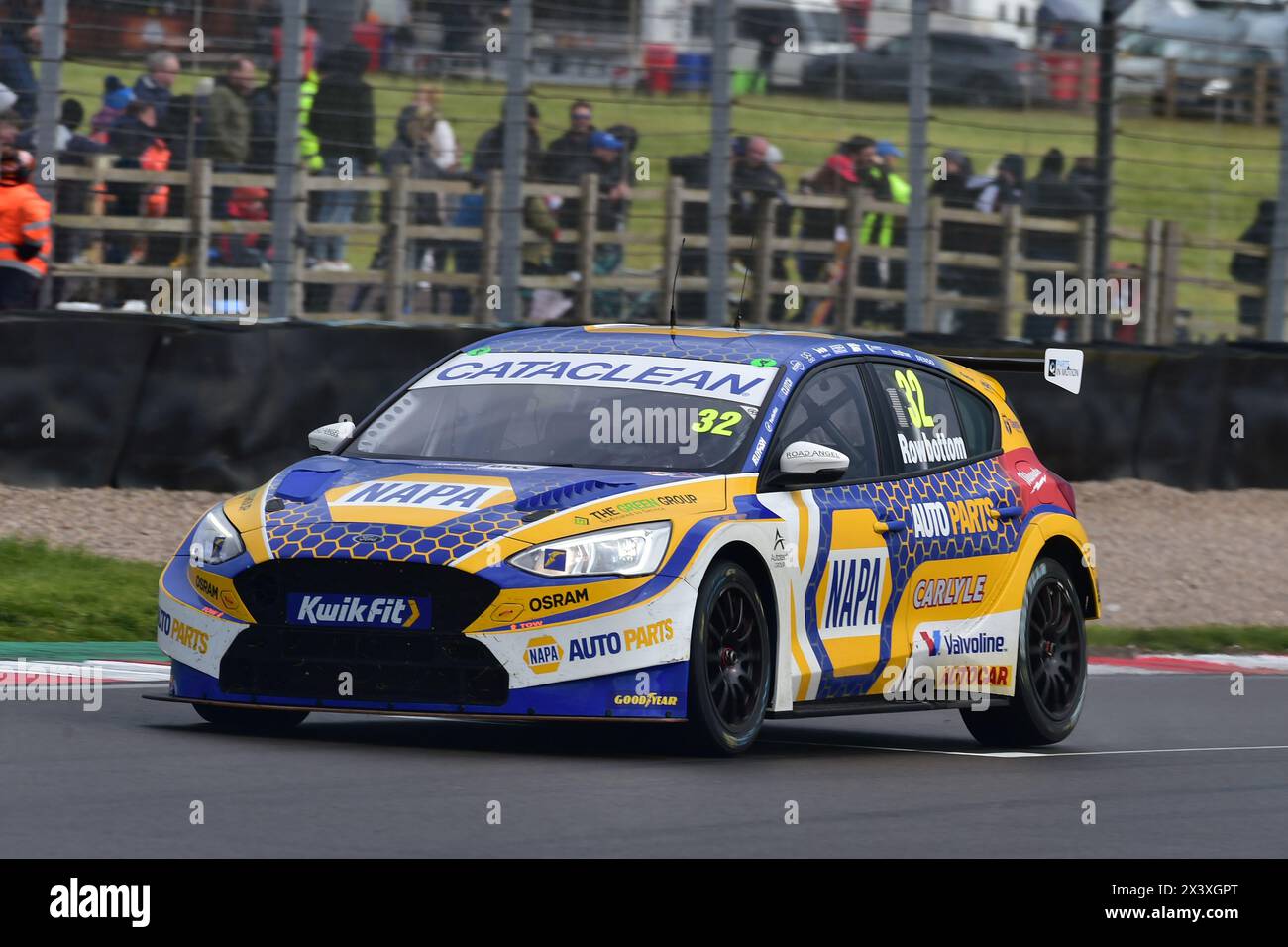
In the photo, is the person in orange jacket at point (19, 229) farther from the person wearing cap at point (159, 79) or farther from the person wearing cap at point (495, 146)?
the person wearing cap at point (495, 146)

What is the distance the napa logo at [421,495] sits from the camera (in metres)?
8.79

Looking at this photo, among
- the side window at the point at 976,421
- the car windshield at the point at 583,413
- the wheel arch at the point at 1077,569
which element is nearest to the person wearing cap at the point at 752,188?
the side window at the point at 976,421

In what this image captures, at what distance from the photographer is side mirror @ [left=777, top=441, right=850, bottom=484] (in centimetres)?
934

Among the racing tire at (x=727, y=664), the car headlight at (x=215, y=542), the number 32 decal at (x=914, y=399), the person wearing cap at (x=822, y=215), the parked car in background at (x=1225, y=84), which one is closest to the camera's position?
the racing tire at (x=727, y=664)

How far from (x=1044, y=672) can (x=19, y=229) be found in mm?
8909

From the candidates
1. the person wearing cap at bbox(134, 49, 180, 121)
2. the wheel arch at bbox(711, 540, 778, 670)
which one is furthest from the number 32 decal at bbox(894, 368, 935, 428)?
the person wearing cap at bbox(134, 49, 180, 121)

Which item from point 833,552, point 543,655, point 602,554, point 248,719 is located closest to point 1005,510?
point 833,552

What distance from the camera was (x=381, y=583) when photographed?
8.58 metres

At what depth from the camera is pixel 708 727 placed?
28.8 ft

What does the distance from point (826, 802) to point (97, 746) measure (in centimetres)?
250

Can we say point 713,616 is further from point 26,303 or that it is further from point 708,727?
point 26,303

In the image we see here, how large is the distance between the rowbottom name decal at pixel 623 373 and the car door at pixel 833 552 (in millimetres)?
211
